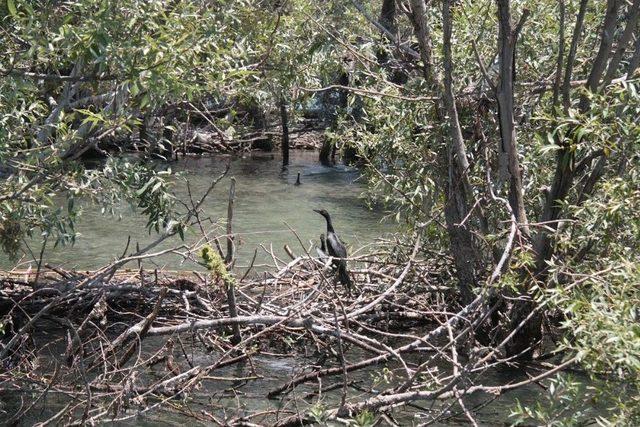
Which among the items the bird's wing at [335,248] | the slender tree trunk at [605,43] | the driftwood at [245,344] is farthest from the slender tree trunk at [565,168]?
the bird's wing at [335,248]

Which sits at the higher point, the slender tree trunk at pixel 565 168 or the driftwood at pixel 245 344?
the slender tree trunk at pixel 565 168

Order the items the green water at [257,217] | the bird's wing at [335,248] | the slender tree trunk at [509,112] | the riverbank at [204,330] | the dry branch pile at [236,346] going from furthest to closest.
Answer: the green water at [257,217] → the bird's wing at [335,248] → the slender tree trunk at [509,112] → the riverbank at [204,330] → the dry branch pile at [236,346]

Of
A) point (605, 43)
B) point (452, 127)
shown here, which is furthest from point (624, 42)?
point (452, 127)

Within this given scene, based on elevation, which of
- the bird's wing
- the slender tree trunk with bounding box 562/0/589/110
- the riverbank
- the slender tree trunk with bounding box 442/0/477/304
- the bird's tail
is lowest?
the riverbank

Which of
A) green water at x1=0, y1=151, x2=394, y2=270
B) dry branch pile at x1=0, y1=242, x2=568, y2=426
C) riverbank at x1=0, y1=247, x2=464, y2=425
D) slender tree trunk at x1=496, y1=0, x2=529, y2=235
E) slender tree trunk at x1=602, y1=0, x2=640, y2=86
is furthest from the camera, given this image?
green water at x1=0, y1=151, x2=394, y2=270

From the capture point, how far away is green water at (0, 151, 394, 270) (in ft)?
45.3

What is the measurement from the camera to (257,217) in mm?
17906

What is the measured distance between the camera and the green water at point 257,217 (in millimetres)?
13797

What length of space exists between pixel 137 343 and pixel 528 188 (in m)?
4.13

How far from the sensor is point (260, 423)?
23.4ft

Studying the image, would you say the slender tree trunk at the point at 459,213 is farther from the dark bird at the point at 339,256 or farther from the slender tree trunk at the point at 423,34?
the dark bird at the point at 339,256

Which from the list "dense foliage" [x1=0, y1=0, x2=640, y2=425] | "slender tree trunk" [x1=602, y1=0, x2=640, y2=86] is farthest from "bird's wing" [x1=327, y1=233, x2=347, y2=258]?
"slender tree trunk" [x1=602, y1=0, x2=640, y2=86]

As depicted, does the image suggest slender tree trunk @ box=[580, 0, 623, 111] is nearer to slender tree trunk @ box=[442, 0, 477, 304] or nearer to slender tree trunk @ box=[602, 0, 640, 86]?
slender tree trunk @ box=[602, 0, 640, 86]

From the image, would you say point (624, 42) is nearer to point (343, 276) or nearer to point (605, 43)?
point (605, 43)
